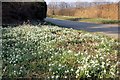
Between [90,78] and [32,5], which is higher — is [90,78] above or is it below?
below

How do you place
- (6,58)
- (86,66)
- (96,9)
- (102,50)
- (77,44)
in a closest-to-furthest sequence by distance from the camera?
(86,66), (6,58), (102,50), (77,44), (96,9)

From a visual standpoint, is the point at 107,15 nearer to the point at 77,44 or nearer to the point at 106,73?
the point at 77,44

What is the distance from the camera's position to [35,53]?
30.0 ft

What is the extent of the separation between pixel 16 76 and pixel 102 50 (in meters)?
3.52

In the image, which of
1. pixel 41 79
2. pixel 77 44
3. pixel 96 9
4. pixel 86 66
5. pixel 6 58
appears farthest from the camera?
pixel 96 9

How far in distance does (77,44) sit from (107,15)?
28.6 meters

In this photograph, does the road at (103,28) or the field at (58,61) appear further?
the road at (103,28)

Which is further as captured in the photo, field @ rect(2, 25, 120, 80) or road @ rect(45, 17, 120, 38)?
road @ rect(45, 17, 120, 38)

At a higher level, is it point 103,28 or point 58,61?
point 58,61

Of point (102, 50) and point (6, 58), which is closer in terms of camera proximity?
point (6, 58)

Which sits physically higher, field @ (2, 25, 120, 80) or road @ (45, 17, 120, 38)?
field @ (2, 25, 120, 80)

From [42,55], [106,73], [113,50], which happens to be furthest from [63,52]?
[106,73]

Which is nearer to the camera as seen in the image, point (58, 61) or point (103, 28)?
point (58, 61)

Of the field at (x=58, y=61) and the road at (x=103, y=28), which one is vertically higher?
the field at (x=58, y=61)
